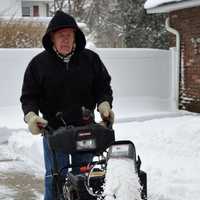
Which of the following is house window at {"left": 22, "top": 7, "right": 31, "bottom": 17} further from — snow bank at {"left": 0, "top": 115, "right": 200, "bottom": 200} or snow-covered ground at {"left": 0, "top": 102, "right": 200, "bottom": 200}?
snow bank at {"left": 0, "top": 115, "right": 200, "bottom": 200}

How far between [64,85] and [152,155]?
377 centimetres

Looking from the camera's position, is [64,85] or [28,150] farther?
[28,150]


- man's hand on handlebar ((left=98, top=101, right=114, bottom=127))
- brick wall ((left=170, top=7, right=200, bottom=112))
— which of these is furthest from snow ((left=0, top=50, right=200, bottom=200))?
man's hand on handlebar ((left=98, top=101, right=114, bottom=127))

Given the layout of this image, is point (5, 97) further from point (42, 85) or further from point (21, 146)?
point (42, 85)

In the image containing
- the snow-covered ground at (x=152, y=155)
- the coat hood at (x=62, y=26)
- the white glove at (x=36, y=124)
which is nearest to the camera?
the white glove at (x=36, y=124)

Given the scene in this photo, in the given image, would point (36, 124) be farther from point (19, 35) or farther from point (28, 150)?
point (19, 35)

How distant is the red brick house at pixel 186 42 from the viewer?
12539 mm

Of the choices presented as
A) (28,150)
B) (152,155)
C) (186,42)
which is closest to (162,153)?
(152,155)

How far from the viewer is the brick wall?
1261 cm

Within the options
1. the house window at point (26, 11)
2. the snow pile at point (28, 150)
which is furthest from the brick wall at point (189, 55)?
the house window at point (26, 11)

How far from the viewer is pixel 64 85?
4.03 metres

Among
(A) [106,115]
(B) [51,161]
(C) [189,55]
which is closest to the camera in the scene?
(A) [106,115]

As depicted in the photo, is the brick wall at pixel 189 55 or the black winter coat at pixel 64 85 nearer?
the black winter coat at pixel 64 85

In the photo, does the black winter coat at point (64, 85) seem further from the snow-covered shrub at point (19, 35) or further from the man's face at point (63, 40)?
the snow-covered shrub at point (19, 35)
